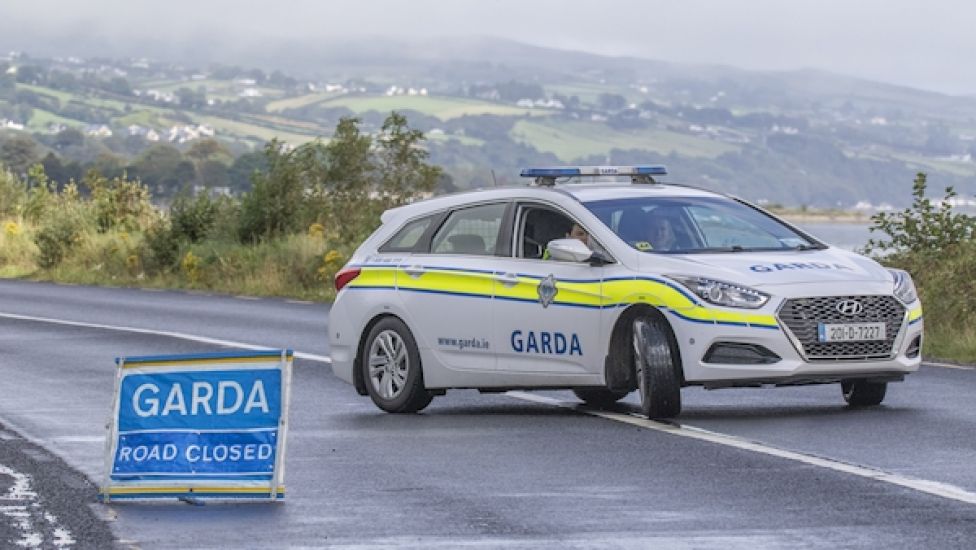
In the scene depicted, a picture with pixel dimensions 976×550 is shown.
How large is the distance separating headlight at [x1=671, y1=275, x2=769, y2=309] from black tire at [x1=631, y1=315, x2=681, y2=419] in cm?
34

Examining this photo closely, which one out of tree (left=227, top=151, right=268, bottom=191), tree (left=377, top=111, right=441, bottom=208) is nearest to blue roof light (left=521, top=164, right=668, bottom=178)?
tree (left=377, top=111, right=441, bottom=208)

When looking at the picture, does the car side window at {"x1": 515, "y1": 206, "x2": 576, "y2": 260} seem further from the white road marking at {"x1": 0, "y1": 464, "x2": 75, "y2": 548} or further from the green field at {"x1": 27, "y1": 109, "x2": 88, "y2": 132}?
the green field at {"x1": 27, "y1": 109, "x2": 88, "y2": 132}

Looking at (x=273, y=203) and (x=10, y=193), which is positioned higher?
(x=273, y=203)

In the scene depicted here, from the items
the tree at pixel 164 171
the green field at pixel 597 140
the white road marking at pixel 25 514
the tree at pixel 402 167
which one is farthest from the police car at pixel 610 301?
the green field at pixel 597 140

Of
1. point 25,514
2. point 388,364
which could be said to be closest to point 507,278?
point 388,364

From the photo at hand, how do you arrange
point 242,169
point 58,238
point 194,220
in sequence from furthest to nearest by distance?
point 242,169
point 58,238
point 194,220

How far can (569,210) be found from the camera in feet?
49.1

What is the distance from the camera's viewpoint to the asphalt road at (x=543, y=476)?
962 cm

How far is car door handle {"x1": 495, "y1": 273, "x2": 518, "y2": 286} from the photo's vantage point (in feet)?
48.7

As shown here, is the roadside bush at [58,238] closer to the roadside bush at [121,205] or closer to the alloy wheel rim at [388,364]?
the roadside bush at [121,205]

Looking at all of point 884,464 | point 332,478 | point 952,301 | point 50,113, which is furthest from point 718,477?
point 50,113

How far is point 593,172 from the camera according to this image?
15.6 meters

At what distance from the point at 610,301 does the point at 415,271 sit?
6.04ft

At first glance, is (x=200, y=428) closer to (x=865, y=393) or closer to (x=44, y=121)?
(x=865, y=393)
